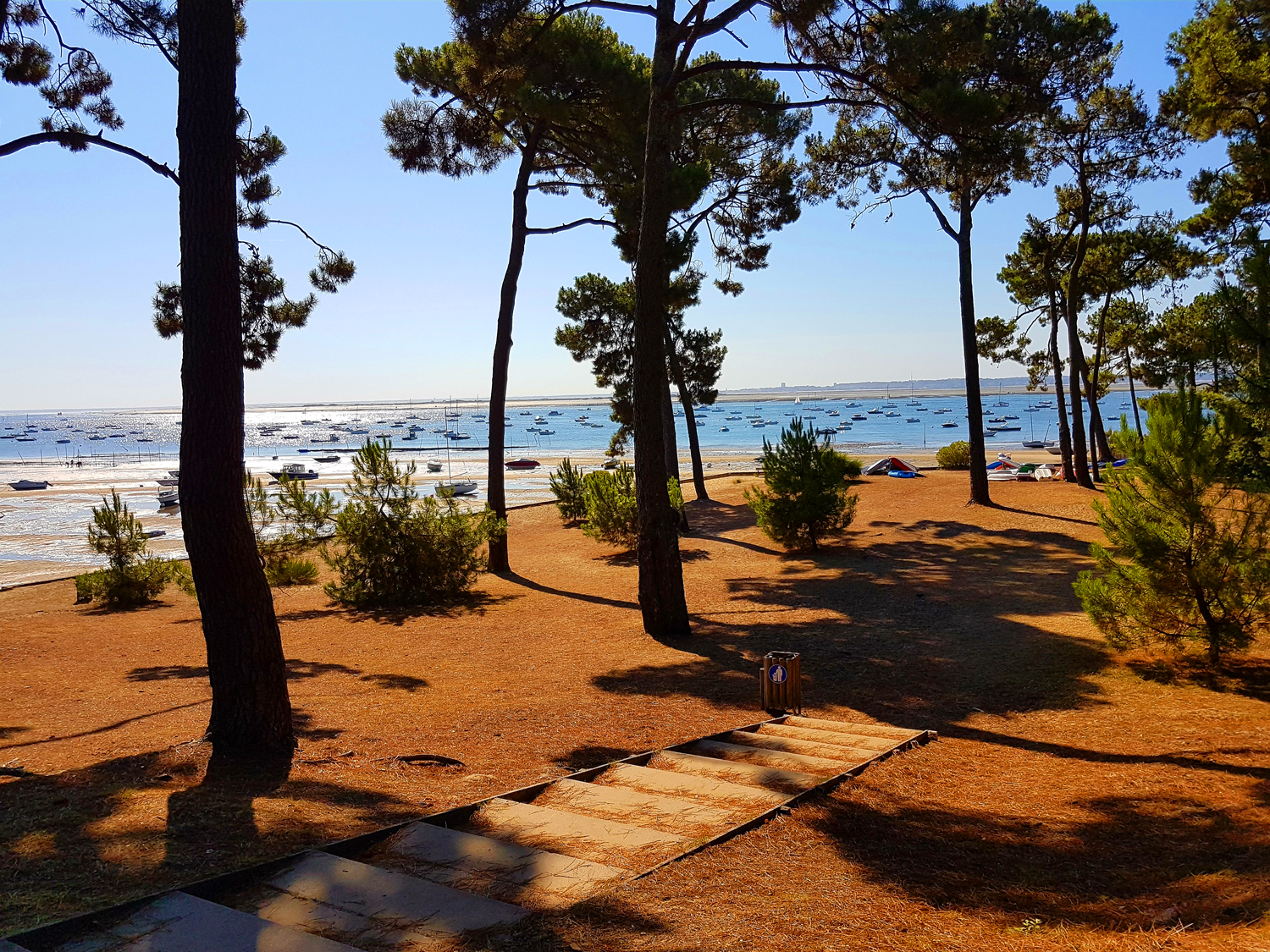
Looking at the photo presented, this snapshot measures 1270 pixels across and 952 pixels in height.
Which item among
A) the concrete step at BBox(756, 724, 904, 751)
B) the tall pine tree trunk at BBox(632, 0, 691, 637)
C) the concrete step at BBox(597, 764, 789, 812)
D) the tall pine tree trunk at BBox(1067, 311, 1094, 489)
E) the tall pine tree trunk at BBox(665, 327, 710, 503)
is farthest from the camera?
the tall pine tree trunk at BBox(665, 327, 710, 503)

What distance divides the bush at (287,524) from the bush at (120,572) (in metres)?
2.10

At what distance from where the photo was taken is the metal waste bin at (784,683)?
7.13 meters

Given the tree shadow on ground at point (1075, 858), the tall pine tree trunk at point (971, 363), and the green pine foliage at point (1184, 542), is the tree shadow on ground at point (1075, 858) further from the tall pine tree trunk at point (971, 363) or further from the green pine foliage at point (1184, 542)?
the tall pine tree trunk at point (971, 363)

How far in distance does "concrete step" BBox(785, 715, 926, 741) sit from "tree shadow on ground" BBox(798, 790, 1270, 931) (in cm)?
137

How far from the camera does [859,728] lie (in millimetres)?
6527

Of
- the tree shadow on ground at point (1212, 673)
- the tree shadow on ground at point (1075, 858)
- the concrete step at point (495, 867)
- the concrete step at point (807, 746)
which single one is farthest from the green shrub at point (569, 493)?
the concrete step at point (495, 867)

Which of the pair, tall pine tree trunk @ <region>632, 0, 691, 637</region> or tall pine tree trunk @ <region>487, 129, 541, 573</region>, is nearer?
tall pine tree trunk @ <region>632, 0, 691, 637</region>

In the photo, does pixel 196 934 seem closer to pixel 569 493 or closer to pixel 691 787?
pixel 691 787

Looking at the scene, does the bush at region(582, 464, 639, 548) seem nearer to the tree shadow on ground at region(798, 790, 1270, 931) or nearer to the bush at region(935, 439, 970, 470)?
the tree shadow on ground at region(798, 790, 1270, 931)

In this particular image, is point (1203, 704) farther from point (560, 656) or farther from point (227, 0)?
point (227, 0)

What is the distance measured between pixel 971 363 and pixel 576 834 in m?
17.6

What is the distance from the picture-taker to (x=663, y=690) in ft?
26.9

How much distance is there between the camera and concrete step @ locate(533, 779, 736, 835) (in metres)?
4.19

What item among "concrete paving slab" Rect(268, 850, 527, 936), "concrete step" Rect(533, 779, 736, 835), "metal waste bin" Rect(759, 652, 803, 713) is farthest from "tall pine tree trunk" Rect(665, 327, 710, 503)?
"concrete paving slab" Rect(268, 850, 527, 936)
